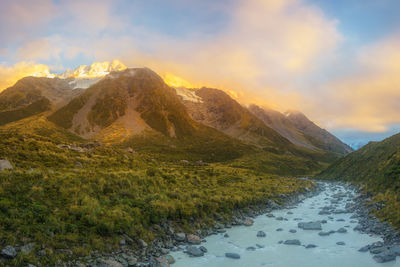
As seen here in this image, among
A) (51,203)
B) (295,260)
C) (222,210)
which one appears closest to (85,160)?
(51,203)

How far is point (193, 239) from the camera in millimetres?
20219


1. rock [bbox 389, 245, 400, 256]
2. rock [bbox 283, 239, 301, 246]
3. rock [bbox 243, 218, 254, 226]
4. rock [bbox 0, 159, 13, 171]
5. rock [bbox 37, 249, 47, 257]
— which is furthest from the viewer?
rock [bbox 243, 218, 254, 226]

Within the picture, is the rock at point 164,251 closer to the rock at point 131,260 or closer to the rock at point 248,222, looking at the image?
the rock at point 131,260

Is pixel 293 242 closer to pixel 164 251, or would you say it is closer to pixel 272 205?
pixel 164 251

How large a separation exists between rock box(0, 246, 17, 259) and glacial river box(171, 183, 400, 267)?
28.4ft

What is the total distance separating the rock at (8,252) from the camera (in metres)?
12.5

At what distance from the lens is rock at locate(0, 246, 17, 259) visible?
12547mm

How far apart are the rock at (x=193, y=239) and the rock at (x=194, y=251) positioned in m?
1.56

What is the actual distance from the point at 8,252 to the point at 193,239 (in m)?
11.9

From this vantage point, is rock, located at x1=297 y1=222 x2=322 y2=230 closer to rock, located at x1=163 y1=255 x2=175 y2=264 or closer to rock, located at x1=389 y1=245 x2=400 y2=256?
rock, located at x1=389 y1=245 x2=400 y2=256

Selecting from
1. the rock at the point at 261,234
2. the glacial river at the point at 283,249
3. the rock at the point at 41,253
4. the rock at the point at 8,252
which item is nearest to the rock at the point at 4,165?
the rock at the point at 8,252

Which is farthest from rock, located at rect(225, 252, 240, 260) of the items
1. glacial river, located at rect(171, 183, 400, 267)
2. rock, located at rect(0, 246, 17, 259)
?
rock, located at rect(0, 246, 17, 259)

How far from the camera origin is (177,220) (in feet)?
74.2

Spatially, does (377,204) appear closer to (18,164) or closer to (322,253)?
(322,253)
